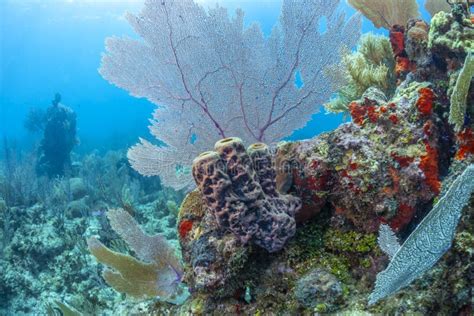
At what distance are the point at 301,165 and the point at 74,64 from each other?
139775 millimetres

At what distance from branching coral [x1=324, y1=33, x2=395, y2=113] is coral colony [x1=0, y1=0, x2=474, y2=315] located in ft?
0.06

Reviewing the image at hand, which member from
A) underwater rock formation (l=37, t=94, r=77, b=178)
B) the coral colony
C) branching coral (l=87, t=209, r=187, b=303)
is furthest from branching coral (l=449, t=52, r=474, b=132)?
underwater rock formation (l=37, t=94, r=77, b=178)

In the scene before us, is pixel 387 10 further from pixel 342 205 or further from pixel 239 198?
pixel 239 198

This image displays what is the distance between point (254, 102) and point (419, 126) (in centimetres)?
213

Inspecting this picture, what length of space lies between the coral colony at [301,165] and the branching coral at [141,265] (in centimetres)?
1

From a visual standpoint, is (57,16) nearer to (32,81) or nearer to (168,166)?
(168,166)

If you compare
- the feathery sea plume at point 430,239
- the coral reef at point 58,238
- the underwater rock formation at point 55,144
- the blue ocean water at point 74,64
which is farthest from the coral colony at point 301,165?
the blue ocean water at point 74,64

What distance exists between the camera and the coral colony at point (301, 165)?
2389 millimetres

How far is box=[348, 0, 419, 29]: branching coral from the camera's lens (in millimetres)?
→ 5191

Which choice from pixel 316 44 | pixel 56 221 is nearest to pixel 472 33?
pixel 316 44

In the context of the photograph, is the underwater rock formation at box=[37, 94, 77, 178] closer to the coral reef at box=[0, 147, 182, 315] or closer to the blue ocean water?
the coral reef at box=[0, 147, 182, 315]

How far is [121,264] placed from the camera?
3.52 metres

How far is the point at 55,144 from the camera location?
51.4ft

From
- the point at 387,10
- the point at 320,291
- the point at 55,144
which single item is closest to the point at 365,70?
the point at 387,10
